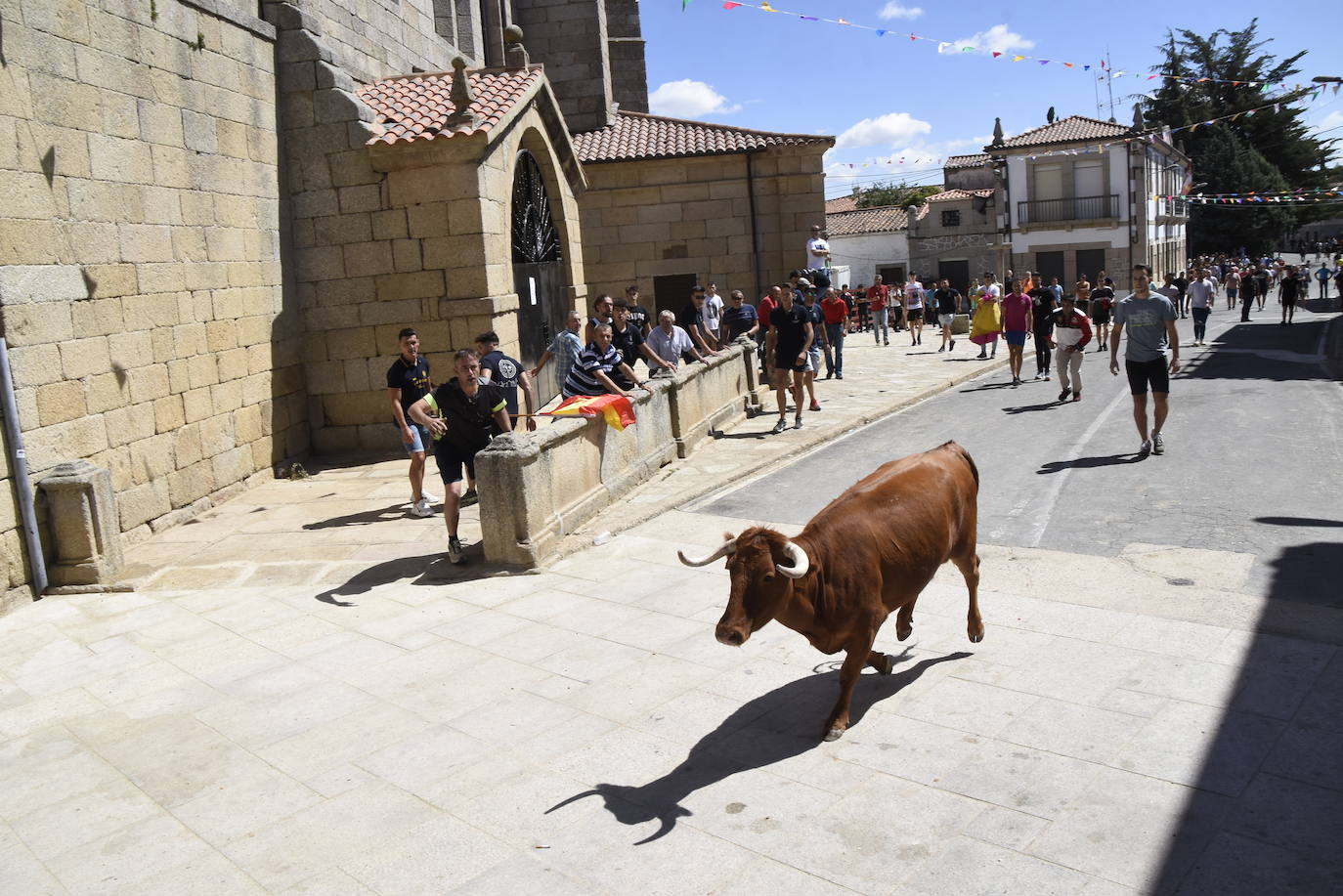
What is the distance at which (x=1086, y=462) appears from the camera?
10289 mm

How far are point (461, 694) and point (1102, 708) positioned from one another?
10.7 feet

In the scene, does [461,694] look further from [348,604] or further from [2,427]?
[2,427]

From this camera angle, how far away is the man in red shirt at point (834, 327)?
17.7 m

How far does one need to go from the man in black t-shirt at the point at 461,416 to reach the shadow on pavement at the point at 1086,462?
5.23m

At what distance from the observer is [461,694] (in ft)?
18.5

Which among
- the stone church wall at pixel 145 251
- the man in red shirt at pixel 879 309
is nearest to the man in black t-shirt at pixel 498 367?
the stone church wall at pixel 145 251

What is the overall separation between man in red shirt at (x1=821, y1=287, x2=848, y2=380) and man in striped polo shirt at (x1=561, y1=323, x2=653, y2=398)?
315 inches

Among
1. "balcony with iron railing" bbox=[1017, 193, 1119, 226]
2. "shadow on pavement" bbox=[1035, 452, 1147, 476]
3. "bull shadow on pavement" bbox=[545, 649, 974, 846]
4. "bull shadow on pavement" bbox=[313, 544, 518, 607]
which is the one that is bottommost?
"bull shadow on pavement" bbox=[545, 649, 974, 846]

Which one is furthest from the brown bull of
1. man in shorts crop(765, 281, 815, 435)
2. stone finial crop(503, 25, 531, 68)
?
stone finial crop(503, 25, 531, 68)

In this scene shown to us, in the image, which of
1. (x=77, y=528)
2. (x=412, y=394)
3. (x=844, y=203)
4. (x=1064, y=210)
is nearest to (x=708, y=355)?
(x=412, y=394)

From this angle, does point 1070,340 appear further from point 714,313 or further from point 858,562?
point 858,562

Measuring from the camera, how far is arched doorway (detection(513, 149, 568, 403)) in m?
14.2

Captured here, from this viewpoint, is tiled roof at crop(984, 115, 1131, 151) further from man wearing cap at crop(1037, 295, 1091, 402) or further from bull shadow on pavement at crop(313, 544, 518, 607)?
bull shadow on pavement at crop(313, 544, 518, 607)

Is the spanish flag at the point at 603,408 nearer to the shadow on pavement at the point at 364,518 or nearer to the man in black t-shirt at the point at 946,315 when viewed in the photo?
the shadow on pavement at the point at 364,518
